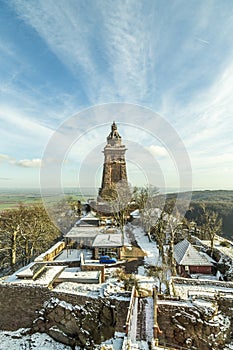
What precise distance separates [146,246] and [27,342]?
12.7m

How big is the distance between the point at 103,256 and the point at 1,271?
33.4 feet

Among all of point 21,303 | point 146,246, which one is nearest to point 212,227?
point 146,246

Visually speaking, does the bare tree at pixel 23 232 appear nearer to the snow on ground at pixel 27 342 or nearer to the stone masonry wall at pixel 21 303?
the stone masonry wall at pixel 21 303

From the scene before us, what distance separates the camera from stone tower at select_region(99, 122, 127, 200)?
34375 mm

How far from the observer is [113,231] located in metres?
22.8

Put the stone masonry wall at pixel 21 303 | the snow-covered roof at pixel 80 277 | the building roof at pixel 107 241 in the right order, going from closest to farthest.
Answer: the stone masonry wall at pixel 21 303
the snow-covered roof at pixel 80 277
the building roof at pixel 107 241

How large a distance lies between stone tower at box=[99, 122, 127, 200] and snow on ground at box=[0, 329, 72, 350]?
77.1 feet

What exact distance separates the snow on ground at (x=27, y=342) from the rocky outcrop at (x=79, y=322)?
25 cm

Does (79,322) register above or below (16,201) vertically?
below

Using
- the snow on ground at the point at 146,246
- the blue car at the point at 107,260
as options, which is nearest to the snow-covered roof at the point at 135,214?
the snow on ground at the point at 146,246

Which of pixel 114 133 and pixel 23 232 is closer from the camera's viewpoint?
pixel 23 232

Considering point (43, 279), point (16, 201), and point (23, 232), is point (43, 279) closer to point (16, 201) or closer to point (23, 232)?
point (23, 232)

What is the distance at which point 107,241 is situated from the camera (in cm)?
1859

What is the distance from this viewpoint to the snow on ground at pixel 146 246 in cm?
1728
